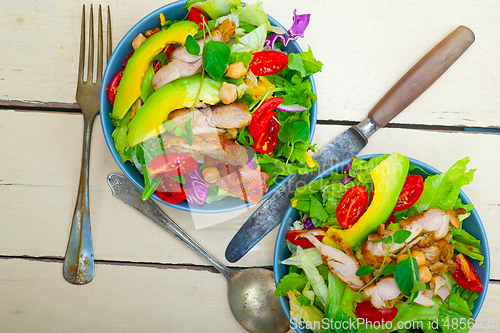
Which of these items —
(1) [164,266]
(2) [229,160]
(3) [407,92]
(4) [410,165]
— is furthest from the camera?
(1) [164,266]

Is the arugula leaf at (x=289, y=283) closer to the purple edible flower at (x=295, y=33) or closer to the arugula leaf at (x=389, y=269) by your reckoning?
the arugula leaf at (x=389, y=269)

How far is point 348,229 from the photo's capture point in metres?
1.53

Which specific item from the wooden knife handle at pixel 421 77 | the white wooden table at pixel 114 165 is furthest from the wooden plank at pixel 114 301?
the wooden knife handle at pixel 421 77

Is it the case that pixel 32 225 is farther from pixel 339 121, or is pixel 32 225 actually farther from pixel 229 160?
pixel 339 121

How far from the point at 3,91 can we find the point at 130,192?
3.22 ft

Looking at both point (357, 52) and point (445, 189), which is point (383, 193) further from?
point (357, 52)

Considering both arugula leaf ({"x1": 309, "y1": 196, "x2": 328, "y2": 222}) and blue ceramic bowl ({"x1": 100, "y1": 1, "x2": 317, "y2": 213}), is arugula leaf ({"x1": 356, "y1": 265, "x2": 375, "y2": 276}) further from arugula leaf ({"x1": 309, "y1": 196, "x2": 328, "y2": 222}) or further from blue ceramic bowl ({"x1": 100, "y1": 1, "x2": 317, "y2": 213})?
blue ceramic bowl ({"x1": 100, "y1": 1, "x2": 317, "y2": 213})

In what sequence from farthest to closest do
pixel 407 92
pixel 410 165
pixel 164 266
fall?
1. pixel 164 266
2. pixel 407 92
3. pixel 410 165

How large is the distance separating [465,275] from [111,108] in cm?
191

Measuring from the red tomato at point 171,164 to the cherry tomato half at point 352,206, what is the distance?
732mm

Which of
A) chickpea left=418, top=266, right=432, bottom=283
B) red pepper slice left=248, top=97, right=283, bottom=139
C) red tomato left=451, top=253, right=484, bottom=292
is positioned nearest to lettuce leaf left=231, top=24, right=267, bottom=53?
red pepper slice left=248, top=97, right=283, bottom=139

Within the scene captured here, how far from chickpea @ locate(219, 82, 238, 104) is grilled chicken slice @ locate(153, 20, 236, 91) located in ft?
0.54

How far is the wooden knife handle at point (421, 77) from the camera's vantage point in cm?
178

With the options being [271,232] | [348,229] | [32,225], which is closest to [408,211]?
[348,229]
